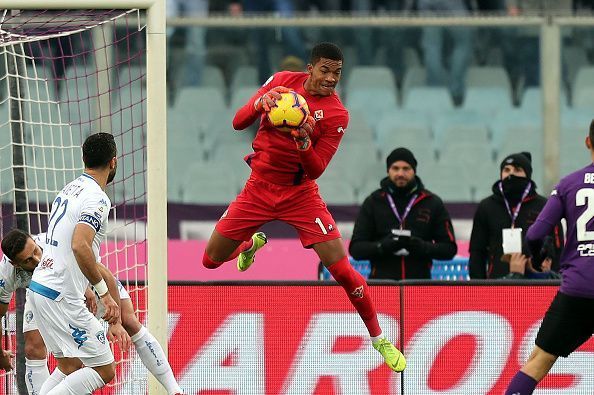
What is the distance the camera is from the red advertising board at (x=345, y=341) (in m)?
10.1

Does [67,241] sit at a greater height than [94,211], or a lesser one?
lesser

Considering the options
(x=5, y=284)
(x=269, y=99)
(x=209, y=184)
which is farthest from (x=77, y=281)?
(x=209, y=184)

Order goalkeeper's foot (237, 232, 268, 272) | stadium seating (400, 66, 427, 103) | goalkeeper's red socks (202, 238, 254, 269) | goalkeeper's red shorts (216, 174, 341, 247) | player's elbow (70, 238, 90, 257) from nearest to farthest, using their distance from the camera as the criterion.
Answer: player's elbow (70, 238, 90, 257)
goalkeeper's red shorts (216, 174, 341, 247)
goalkeeper's red socks (202, 238, 254, 269)
goalkeeper's foot (237, 232, 268, 272)
stadium seating (400, 66, 427, 103)

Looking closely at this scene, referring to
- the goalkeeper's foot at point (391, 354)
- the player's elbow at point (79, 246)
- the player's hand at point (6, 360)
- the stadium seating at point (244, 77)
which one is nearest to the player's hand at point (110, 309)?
the player's elbow at point (79, 246)

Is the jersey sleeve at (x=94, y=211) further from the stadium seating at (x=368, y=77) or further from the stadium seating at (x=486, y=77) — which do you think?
the stadium seating at (x=486, y=77)

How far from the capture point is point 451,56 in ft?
49.5

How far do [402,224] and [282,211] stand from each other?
2.08 metres

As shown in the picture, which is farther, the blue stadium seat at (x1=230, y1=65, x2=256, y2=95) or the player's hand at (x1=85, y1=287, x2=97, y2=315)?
the blue stadium seat at (x1=230, y1=65, x2=256, y2=95)

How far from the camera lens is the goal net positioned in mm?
9930

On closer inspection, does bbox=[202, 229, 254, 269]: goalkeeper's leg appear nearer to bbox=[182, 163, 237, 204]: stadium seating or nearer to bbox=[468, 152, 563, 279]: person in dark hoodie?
bbox=[468, 152, 563, 279]: person in dark hoodie

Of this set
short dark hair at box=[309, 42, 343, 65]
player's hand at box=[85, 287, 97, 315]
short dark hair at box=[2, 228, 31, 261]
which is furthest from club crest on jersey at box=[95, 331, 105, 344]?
short dark hair at box=[309, 42, 343, 65]

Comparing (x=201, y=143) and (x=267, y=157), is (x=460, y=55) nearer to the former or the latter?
(x=201, y=143)

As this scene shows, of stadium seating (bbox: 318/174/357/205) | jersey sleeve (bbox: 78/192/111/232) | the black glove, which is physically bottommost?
stadium seating (bbox: 318/174/357/205)

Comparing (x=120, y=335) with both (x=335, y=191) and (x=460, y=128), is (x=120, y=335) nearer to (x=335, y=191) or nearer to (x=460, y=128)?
(x=335, y=191)
